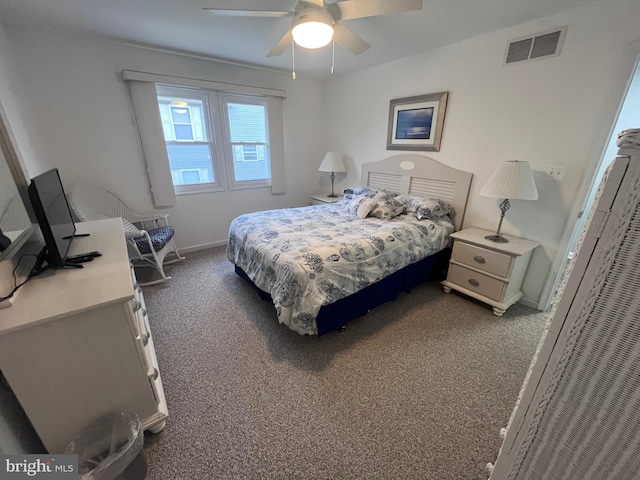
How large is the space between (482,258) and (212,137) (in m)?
3.43

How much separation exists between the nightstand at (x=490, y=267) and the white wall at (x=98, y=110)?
308cm

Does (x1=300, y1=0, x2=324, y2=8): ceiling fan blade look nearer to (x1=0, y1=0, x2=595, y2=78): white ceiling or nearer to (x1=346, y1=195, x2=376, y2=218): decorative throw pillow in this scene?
(x1=0, y1=0, x2=595, y2=78): white ceiling

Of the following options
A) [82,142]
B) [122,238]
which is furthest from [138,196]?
[122,238]

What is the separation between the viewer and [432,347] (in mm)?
1885

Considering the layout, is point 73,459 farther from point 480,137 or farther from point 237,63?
point 237,63

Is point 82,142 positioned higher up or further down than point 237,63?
further down

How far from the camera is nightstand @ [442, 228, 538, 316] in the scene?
213 centimetres

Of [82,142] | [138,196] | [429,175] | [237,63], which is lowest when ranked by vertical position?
[138,196]

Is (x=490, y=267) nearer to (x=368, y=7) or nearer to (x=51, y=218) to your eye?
(x=368, y=7)

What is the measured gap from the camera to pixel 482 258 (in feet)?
7.43

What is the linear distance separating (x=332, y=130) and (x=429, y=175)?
189 cm

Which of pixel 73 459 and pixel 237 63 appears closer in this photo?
pixel 73 459

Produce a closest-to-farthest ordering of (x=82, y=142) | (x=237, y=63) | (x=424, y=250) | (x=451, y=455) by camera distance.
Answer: (x=451, y=455)
(x=424, y=250)
(x=82, y=142)
(x=237, y=63)

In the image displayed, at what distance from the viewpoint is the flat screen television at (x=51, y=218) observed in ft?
3.45
